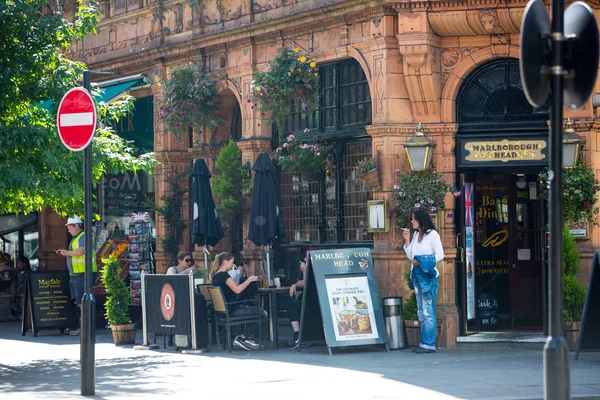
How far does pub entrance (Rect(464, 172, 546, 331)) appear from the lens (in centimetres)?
1789

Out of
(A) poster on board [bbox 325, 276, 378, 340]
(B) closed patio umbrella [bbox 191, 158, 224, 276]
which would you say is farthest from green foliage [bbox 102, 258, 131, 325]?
(A) poster on board [bbox 325, 276, 378, 340]

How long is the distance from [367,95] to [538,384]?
22.3ft

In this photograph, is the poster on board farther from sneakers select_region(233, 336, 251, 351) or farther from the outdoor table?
sneakers select_region(233, 336, 251, 351)

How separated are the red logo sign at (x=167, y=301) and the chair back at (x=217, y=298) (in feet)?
1.98

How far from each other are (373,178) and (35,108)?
4.88m

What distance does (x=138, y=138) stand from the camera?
77.3 feet

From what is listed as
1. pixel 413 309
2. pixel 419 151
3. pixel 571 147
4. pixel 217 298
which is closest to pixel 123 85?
pixel 217 298

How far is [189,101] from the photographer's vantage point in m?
20.1

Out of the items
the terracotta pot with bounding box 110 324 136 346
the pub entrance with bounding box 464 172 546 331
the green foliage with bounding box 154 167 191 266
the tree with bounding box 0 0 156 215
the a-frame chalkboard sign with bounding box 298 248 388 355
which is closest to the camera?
the tree with bounding box 0 0 156 215

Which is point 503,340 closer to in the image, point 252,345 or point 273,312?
point 273,312

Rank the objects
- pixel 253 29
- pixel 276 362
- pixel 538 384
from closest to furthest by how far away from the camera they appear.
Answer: pixel 538 384 < pixel 276 362 < pixel 253 29

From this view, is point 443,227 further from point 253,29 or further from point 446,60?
point 253,29

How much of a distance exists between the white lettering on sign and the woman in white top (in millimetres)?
5510

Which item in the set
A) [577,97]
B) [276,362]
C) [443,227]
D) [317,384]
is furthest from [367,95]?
[577,97]
